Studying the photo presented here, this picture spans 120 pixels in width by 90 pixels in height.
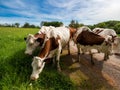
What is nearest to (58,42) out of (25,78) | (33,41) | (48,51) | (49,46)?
(49,46)

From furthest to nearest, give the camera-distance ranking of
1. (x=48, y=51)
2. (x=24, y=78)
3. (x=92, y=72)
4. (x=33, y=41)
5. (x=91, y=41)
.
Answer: (x=91, y=41)
(x=92, y=72)
(x=33, y=41)
(x=48, y=51)
(x=24, y=78)

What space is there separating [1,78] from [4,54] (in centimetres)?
228

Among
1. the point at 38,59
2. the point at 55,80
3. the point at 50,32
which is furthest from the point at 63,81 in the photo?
the point at 50,32

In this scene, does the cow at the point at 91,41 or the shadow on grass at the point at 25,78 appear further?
the cow at the point at 91,41

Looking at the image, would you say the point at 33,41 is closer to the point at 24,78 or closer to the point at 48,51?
the point at 48,51

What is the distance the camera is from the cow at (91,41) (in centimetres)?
941

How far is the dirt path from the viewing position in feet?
26.3

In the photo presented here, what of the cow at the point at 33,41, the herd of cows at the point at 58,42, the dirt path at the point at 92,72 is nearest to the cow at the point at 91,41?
the herd of cows at the point at 58,42

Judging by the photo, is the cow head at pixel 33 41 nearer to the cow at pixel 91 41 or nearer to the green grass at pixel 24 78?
the green grass at pixel 24 78

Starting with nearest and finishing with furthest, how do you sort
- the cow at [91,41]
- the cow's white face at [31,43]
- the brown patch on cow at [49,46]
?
the brown patch on cow at [49,46] → the cow's white face at [31,43] → the cow at [91,41]

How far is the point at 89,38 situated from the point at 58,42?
176 cm

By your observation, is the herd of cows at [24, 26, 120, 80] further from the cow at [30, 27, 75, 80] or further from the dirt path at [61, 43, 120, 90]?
the dirt path at [61, 43, 120, 90]

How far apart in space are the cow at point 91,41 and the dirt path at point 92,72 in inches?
24.6

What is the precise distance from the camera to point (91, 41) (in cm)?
962
